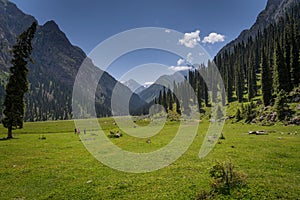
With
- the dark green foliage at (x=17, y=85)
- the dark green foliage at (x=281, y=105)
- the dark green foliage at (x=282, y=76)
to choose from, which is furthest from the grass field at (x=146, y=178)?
the dark green foliage at (x=282, y=76)

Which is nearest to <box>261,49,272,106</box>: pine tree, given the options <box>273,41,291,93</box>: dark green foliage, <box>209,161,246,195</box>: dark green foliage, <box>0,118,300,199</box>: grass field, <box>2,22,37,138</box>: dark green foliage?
<box>273,41,291,93</box>: dark green foliage

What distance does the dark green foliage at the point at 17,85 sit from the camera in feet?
127

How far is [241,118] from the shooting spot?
68375 mm

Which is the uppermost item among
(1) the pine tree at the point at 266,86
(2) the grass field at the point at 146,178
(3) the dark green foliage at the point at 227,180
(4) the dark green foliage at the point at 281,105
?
(1) the pine tree at the point at 266,86

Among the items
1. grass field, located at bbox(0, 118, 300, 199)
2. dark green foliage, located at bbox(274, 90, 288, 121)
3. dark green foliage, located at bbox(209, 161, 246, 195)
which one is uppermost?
dark green foliage, located at bbox(274, 90, 288, 121)

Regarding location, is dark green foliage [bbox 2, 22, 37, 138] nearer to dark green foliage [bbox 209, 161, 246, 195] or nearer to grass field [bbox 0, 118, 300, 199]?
grass field [bbox 0, 118, 300, 199]

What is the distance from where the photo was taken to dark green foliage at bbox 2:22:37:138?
3878 cm

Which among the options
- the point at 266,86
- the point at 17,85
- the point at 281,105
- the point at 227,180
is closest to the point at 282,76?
the point at 266,86

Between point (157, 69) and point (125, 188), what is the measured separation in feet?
68.3

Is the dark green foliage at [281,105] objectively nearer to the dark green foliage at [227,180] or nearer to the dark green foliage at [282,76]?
the dark green foliage at [282,76]

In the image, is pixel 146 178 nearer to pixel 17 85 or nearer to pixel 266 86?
pixel 17 85

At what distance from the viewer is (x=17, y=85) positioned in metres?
39.8

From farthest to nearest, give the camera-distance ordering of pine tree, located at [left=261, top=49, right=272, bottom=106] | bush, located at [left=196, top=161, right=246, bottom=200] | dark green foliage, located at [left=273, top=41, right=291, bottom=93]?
pine tree, located at [left=261, top=49, right=272, bottom=106] → dark green foliage, located at [left=273, top=41, right=291, bottom=93] → bush, located at [left=196, top=161, right=246, bottom=200]

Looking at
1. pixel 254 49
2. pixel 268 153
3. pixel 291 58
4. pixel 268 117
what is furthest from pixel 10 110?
pixel 254 49
